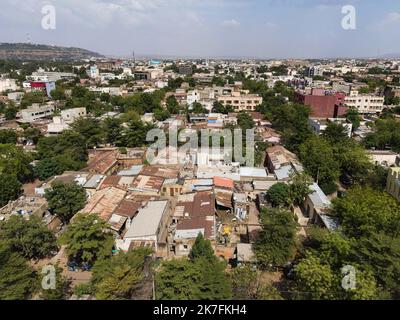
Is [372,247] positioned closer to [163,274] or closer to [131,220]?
[163,274]

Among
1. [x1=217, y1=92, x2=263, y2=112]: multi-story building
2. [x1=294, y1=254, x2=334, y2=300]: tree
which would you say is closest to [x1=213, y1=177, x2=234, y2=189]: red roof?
[x1=294, y1=254, x2=334, y2=300]: tree

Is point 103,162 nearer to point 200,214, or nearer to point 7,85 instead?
point 200,214

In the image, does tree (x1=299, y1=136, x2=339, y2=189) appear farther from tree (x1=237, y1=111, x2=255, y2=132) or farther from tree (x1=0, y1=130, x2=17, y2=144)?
tree (x1=0, y1=130, x2=17, y2=144)

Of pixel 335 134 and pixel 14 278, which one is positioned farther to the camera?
pixel 335 134

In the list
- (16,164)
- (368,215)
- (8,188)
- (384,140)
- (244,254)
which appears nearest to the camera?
(368,215)

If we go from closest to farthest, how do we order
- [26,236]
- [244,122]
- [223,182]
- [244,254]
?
[244,254] < [26,236] < [223,182] < [244,122]

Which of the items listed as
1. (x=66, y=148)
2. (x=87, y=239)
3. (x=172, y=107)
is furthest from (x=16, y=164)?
(x=172, y=107)
